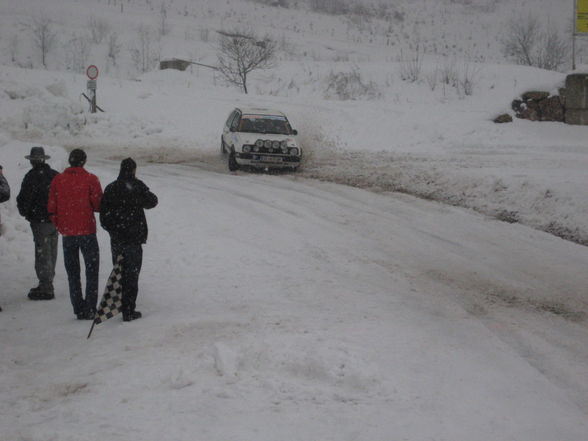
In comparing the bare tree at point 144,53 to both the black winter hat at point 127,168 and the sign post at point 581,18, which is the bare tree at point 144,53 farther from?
the black winter hat at point 127,168

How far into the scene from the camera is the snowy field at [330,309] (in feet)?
14.4

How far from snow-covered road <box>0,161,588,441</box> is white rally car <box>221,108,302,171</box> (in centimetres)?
507

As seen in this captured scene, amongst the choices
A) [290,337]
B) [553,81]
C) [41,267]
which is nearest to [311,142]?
[553,81]

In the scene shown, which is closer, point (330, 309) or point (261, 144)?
point (330, 309)

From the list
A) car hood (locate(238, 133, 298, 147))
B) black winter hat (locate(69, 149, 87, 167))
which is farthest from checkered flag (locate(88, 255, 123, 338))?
car hood (locate(238, 133, 298, 147))

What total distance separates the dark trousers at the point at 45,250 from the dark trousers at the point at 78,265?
31.2 inches

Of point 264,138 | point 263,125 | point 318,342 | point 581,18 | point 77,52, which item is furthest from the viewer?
A: point 77,52

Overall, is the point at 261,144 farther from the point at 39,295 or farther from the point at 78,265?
the point at 78,265

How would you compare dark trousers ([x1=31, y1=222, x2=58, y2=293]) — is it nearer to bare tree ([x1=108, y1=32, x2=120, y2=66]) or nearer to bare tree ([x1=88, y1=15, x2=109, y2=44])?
bare tree ([x1=108, y1=32, x2=120, y2=66])

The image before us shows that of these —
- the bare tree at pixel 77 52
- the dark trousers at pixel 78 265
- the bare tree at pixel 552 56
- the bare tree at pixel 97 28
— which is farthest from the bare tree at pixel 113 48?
the dark trousers at pixel 78 265

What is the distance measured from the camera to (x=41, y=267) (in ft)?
24.1

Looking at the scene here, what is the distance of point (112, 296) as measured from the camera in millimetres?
6223

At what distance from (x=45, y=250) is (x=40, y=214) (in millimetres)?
486

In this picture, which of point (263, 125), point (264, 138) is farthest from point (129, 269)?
point (263, 125)
